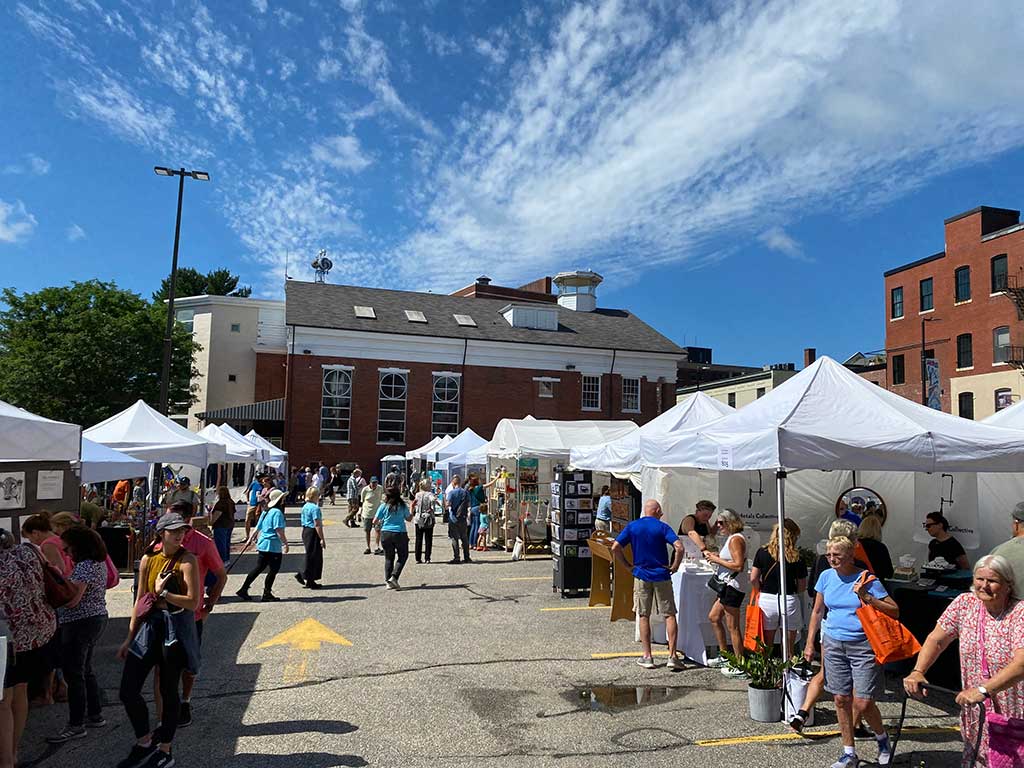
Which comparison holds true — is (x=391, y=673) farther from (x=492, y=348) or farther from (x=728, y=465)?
(x=492, y=348)

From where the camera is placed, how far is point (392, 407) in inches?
1634

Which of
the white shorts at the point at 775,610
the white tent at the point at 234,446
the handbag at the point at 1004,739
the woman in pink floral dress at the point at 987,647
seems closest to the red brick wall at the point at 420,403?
the white tent at the point at 234,446

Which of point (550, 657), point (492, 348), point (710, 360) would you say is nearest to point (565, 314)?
point (492, 348)

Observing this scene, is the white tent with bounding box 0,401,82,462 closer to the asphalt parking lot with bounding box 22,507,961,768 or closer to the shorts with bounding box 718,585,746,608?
the asphalt parking lot with bounding box 22,507,961,768

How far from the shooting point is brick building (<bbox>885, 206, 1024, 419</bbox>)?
35.2m

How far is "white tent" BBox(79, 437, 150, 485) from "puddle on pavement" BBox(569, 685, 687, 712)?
827 cm

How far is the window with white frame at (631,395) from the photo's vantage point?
155 feet

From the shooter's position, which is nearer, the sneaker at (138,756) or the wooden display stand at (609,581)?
the sneaker at (138,756)

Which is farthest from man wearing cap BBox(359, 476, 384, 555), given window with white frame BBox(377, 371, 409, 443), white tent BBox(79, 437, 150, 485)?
window with white frame BBox(377, 371, 409, 443)

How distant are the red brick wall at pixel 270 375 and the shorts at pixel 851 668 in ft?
150

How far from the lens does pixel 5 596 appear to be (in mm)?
4832

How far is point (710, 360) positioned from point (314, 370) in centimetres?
7316

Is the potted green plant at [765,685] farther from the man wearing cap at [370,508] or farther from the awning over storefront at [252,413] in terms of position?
the awning over storefront at [252,413]

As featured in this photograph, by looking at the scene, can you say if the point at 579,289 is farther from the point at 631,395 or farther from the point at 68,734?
the point at 68,734
